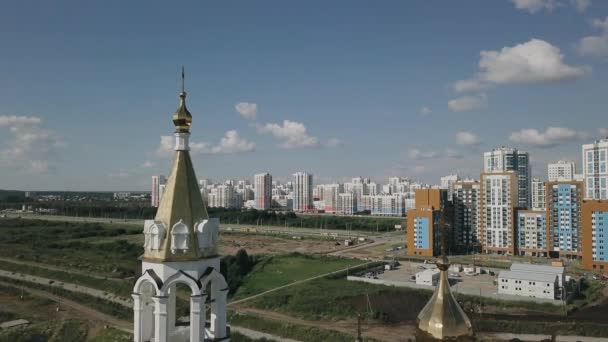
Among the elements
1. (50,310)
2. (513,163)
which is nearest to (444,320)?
(50,310)

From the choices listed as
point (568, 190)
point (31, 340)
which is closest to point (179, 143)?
point (31, 340)

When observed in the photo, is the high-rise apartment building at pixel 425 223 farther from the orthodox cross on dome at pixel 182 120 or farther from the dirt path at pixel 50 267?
the orthodox cross on dome at pixel 182 120

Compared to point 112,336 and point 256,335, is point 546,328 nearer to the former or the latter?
point 256,335

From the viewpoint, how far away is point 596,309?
2819cm

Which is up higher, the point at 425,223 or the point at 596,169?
the point at 596,169

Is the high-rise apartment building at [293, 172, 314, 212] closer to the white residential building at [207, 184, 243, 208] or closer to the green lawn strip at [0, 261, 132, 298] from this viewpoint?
the white residential building at [207, 184, 243, 208]

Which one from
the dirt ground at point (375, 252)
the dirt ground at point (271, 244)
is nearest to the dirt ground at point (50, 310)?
the dirt ground at point (271, 244)

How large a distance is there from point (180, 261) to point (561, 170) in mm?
80538

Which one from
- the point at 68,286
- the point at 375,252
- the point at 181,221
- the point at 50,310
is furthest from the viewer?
the point at 375,252

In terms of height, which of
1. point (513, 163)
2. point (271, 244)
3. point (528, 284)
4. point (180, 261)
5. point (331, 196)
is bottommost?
point (271, 244)

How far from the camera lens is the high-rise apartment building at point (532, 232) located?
4519cm

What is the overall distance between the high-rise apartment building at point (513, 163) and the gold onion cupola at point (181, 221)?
6678 cm

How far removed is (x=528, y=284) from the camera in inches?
1179

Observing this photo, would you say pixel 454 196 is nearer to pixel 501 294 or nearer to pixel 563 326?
pixel 501 294
